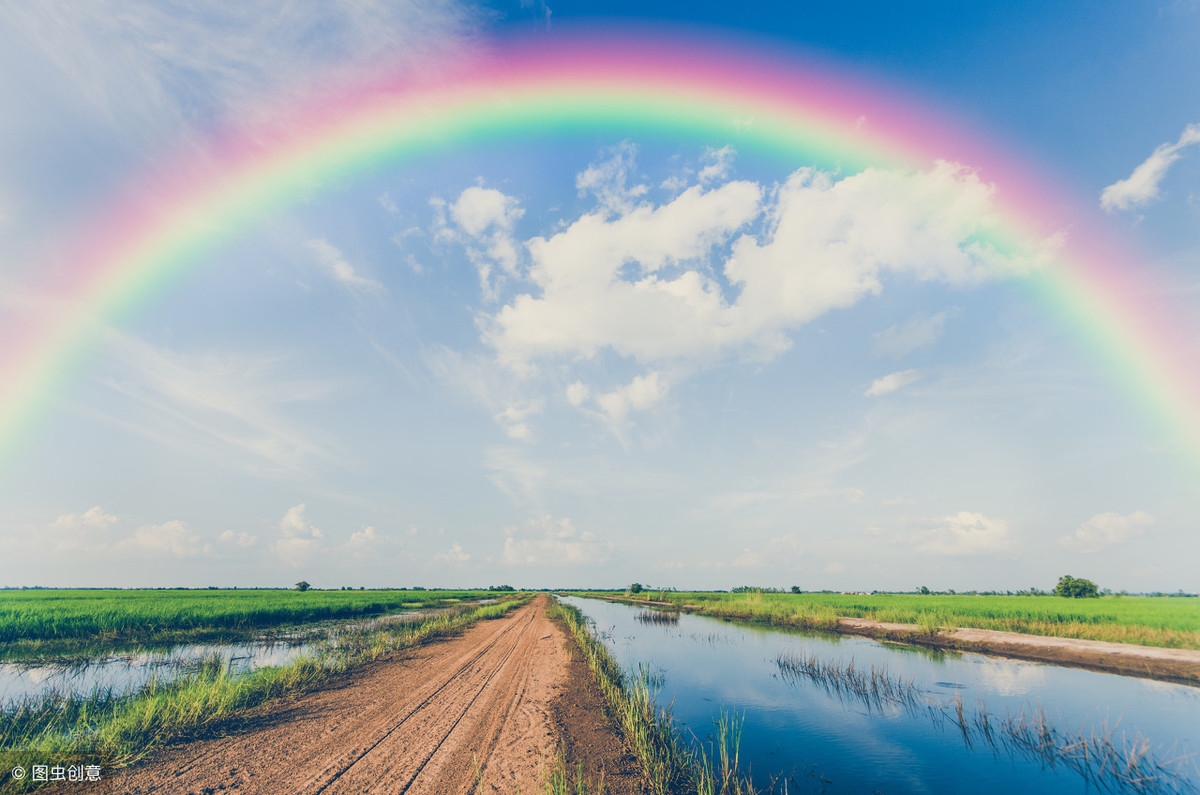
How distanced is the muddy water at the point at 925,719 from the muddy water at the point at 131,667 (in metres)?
13.7

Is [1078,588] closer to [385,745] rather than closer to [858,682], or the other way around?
[858,682]

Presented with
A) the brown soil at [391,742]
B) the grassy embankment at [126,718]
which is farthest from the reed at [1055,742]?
the grassy embankment at [126,718]

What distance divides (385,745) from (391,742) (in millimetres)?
160

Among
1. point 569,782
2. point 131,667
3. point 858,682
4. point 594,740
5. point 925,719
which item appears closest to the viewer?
point 569,782

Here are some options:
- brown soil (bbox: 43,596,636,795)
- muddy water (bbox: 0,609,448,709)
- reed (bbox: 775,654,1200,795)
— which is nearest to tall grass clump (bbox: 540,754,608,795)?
Answer: brown soil (bbox: 43,596,636,795)

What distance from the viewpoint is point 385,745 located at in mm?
7641

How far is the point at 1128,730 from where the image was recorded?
11.2 metres

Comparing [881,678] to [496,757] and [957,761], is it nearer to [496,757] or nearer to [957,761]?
[957,761]

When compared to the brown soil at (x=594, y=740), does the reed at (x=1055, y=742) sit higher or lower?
lower

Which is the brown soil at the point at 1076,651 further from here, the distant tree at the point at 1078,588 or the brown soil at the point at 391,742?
the distant tree at the point at 1078,588

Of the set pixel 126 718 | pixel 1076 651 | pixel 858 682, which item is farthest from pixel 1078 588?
pixel 126 718

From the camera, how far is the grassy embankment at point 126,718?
668 centimetres

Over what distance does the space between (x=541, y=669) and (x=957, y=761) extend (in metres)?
11.0

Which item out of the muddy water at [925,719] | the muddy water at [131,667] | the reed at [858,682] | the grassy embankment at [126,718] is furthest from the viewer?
the reed at [858,682]
